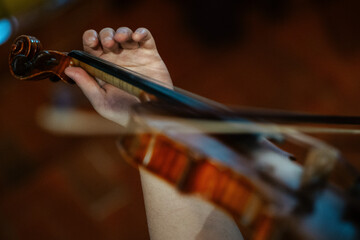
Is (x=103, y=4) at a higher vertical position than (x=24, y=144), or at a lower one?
higher

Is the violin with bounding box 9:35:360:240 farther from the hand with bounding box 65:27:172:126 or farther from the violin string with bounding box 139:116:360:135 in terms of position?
the hand with bounding box 65:27:172:126

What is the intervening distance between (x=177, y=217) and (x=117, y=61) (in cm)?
41

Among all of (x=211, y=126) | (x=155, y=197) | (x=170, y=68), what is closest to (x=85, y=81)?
(x=155, y=197)

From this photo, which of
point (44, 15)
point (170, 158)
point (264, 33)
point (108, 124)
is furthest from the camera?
point (108, 124)

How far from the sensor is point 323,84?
2.22 m

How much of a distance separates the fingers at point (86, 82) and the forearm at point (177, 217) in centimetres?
20

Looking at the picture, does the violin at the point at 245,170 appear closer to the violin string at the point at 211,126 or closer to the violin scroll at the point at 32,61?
the violin string at the point at 211,126

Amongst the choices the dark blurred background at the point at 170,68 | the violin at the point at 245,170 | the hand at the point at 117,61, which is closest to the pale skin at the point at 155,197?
the hand at the point at 117,61

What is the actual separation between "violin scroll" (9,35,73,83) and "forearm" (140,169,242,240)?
294 mm

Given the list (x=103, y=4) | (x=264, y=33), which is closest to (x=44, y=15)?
(x=103, y=4)

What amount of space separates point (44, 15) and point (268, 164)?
2.08 m

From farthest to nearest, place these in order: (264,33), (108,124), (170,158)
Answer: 1. (108,124)
2. (264,33)
3. (170,158)

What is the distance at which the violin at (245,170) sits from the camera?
38 centimetres

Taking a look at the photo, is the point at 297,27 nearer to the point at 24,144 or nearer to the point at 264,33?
the point at 264,33
